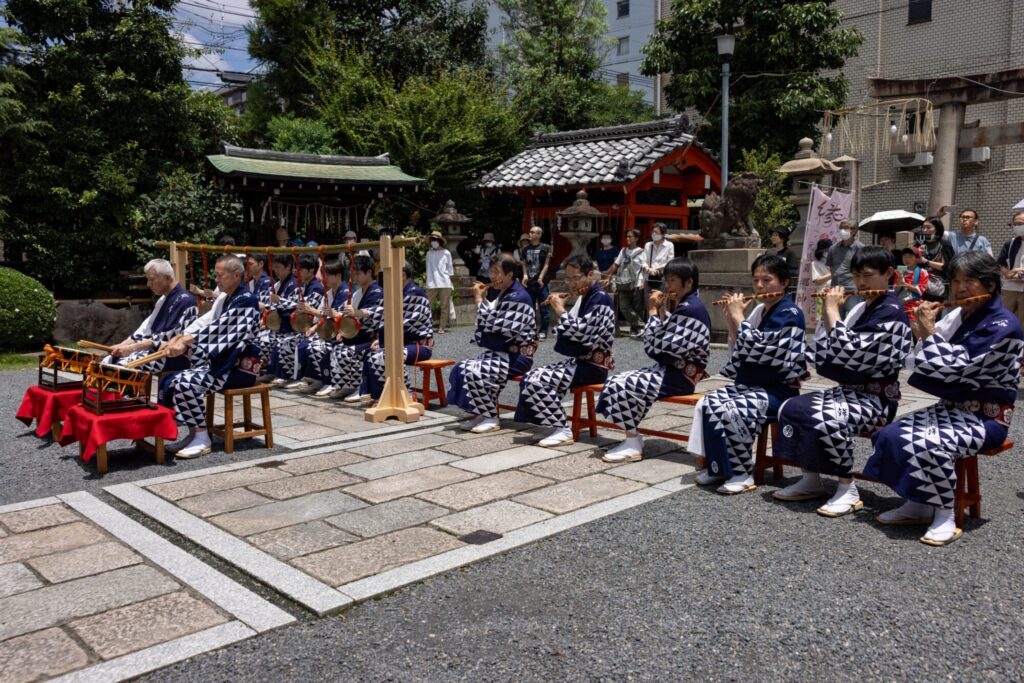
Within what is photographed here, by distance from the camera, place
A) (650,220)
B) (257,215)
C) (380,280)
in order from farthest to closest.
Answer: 1. (650,220)
2. (257,215)
3. (380,280)

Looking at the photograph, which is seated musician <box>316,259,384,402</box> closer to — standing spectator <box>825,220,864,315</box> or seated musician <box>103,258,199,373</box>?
seated musician <box>103,258,199,373</box>

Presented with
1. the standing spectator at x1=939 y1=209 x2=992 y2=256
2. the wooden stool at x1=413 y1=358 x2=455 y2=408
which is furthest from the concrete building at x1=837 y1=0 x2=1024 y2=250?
the wooden stool at x1=413 y1=358 x2=455 y2=408

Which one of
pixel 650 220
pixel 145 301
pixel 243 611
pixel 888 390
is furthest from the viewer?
pixel 650 220

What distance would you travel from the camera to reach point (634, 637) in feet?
9.59

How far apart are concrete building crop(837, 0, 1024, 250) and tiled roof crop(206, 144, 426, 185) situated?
11972 mm

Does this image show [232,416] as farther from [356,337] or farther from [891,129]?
[891,129]

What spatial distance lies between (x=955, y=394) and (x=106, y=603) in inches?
159

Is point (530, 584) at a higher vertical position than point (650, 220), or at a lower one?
lower

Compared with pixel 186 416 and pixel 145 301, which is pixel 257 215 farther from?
pixel 186 416

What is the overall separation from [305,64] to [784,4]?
42.1 feet

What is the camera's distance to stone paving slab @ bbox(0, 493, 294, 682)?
9.16 feet

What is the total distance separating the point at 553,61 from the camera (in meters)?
22.6

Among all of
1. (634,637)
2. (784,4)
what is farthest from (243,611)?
(784,4)

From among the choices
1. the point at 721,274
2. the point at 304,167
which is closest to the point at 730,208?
the point at 721,274
